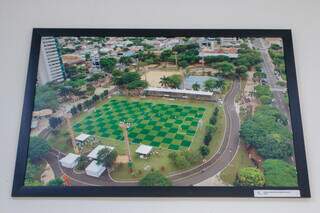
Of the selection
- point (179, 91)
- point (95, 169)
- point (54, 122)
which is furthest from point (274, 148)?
point (54, 122)

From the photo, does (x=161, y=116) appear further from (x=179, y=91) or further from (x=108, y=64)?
(x=108, y=64)

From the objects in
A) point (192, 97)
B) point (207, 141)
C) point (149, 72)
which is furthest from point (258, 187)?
point (149, 72)

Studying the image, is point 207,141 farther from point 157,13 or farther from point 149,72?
point 157,13

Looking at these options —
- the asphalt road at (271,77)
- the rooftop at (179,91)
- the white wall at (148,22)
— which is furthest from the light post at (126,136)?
the asphalt road at (271,77)

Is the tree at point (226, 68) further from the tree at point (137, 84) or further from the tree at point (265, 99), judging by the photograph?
the tree at point (137, 84)

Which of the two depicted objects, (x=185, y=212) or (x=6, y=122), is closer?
(x=185, y=212)
